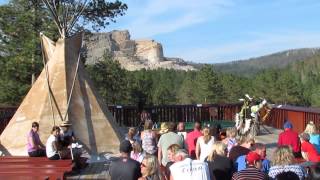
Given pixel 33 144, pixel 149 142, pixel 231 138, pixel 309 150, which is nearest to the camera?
pixel 231 138

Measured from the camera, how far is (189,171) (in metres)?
6.40

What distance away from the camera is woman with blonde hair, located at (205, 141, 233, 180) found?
7.54 m

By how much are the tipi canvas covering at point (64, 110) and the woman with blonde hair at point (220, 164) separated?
7.46 metres

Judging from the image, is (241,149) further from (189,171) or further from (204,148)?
(189,171)

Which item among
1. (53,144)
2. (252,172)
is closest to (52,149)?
(53,144)

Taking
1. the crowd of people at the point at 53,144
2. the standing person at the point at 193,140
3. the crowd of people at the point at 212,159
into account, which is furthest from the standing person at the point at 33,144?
the standing person at the point at 193,140

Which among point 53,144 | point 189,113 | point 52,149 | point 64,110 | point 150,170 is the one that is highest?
point 64,110

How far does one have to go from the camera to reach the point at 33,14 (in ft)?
87.6

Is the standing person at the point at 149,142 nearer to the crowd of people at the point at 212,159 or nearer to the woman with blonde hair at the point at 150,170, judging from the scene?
the crowd of people at the point at 212,159

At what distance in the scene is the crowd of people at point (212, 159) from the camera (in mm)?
6414

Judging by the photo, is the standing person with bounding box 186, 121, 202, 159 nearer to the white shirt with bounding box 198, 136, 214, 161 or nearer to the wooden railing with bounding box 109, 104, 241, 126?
the white shirt with bounding box 198, 136, 214, 161

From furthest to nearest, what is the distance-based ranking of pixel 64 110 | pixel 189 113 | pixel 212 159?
pixel 189 113
pixel 64 110
pixel 212 159

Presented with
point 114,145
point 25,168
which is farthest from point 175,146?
point 114,145

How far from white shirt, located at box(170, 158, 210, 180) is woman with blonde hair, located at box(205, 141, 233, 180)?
3.36ft
